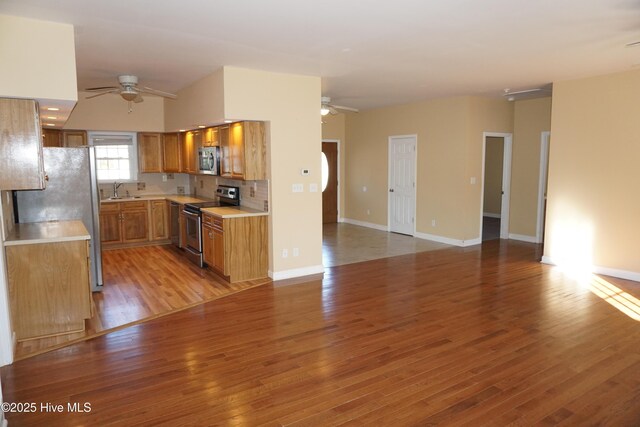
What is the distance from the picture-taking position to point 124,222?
761 centimetres

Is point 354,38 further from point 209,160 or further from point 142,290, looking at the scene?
point 142,290

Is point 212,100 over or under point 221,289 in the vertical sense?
over

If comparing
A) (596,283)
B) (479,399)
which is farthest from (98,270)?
(596,283)

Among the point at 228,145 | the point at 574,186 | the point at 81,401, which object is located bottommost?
the point at 81,401

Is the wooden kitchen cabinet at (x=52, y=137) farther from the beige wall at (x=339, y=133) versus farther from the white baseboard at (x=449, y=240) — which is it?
the white baseboard at (x=449, y=240)

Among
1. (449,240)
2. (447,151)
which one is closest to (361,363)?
(449,240)

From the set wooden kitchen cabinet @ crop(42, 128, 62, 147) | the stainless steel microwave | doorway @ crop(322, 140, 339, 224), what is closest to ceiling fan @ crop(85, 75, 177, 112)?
the stainless steel microwave

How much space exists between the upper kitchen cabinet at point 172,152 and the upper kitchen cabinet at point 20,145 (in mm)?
4423

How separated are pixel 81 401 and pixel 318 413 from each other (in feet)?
5.15

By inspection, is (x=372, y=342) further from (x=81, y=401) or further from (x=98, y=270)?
(x=98, y=270)

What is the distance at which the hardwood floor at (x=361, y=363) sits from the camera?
269 centimetres

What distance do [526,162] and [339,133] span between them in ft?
14.0

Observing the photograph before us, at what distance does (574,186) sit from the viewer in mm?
6168

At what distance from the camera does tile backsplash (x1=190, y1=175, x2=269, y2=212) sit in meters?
5.78
